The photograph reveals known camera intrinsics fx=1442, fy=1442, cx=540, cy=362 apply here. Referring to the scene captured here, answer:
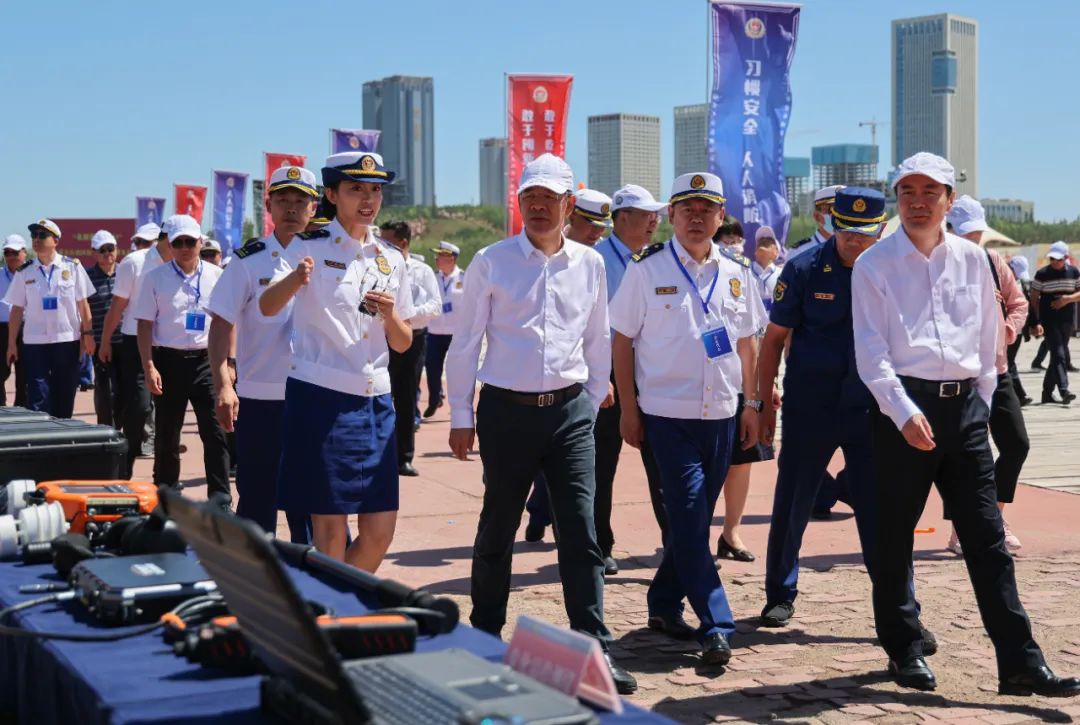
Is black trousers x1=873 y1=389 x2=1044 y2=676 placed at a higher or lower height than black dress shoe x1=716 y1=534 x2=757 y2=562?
higher

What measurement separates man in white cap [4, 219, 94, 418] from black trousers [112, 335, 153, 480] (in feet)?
7.06

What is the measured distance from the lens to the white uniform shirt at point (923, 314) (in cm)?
551

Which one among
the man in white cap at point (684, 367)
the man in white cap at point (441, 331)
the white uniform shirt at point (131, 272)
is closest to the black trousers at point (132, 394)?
the white uniform shirt at point (131, 272)

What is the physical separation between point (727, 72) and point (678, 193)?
9.06 metres

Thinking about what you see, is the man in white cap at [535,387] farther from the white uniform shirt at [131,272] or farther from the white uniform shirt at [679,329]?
the white uniform shirt at [131,272]

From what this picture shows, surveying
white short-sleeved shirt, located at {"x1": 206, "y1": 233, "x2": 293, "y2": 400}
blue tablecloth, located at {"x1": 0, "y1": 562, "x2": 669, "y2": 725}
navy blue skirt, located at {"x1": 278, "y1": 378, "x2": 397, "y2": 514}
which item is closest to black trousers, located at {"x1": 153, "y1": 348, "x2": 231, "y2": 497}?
white short-sleeved shirt, located at {"x1": 206, "y1": 233, "x2": 293, "y2": 400}

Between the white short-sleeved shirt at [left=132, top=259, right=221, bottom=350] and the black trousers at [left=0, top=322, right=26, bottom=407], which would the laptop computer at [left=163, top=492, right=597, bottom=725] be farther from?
the black trousers at [left=0, top=322, right=26, bottom=407]

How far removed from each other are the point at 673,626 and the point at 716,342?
1.31 m

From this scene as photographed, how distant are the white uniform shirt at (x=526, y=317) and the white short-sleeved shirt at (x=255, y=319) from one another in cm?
125

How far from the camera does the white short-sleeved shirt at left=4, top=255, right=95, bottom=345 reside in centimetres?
1391

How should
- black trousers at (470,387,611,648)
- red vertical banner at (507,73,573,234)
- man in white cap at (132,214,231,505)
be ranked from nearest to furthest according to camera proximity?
black trousers at (470,387,611,648) < man in white cap at (132,214,231,505) < red vertical banner at (507,73,573,234)

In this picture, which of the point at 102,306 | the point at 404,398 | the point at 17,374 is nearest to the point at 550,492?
the point at 404,398

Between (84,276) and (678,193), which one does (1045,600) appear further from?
(84,276)

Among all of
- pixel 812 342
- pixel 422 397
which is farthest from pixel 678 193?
pixel 422 397
